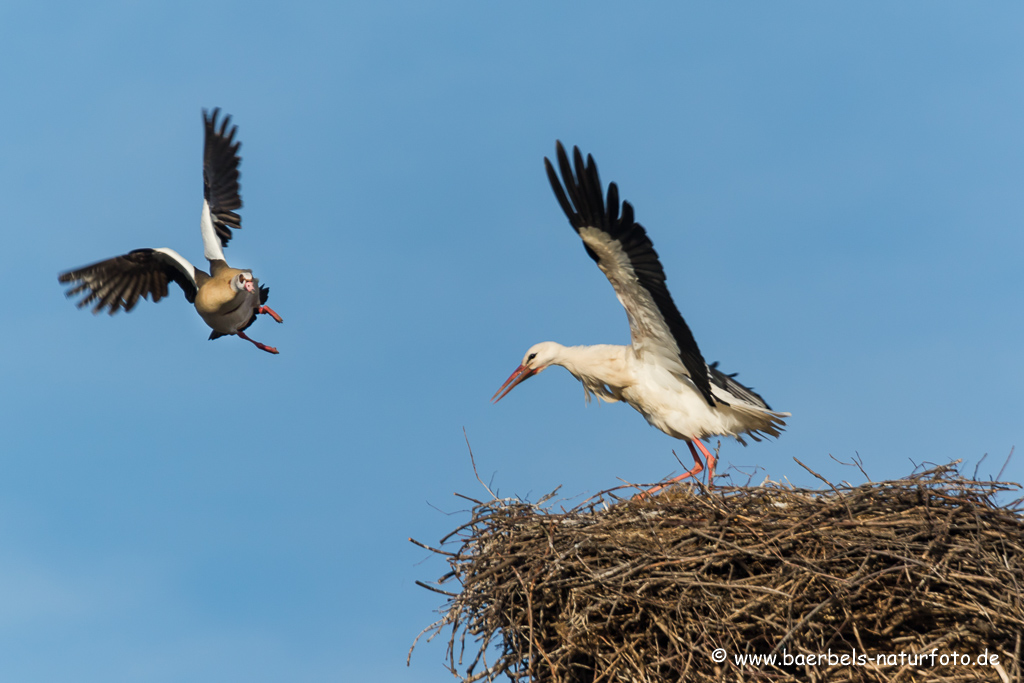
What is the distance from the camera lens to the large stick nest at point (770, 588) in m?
4.56

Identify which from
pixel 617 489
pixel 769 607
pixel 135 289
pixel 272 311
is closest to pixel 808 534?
pixel 769 607

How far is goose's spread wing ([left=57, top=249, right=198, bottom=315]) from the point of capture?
26.6 feet

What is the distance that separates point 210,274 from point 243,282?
0.56m

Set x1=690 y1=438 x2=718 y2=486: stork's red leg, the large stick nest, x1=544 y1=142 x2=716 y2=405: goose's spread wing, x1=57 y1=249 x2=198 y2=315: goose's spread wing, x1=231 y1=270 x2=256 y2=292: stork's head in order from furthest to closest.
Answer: x1=57 y1=249 x2=198 y2=315: goose's spread wing, x1=231 y1=270 x2=256 y2=292: stork's head, x1=690 y1=438 x2=718 y2=486: stork's red leg, x1=544 y1=142 x2=716 y2=405: goose's spread wing, the large stick nest

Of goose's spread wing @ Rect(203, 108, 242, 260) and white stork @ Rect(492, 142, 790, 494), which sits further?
goose's spread wing @ Rect(203, 108, 242, 260)

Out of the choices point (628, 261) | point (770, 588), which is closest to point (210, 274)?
point (628, 261)

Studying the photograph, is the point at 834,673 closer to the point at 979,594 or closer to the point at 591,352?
Result: the point at 979,594

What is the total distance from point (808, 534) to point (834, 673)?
2.04 ft

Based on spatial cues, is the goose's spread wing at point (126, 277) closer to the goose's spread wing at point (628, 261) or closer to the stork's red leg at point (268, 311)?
the stork's red leg at point (268, 311)

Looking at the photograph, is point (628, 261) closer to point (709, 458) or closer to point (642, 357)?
point (642, 357)

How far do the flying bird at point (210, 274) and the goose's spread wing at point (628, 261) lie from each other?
2727mm

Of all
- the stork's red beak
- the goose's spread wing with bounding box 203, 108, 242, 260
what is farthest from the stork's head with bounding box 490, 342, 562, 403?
the goose's spread wing with bounding box 203, 108, 242, 260

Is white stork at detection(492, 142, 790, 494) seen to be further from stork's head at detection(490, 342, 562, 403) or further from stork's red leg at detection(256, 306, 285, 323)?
stork's red leg at detection(256, 306, 285, 323)

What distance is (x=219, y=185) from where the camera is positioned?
28.7 feet
